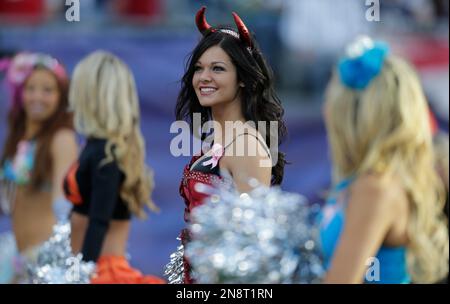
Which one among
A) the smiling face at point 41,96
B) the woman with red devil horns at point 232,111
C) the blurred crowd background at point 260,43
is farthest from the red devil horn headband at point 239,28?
the blurred crowd background at point 260,43

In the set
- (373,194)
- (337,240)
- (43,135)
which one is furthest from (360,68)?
(43,135)

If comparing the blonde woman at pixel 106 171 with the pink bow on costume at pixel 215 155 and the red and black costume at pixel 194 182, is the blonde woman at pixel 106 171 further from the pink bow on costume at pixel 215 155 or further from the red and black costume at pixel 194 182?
the pink bow on costume at pixel 215 155

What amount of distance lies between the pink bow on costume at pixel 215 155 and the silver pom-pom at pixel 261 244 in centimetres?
66

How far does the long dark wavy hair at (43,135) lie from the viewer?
233 inches

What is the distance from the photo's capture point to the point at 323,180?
21.7 feet

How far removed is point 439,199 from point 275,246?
647 mm

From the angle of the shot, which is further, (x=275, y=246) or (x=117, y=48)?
(x=117, y=48)

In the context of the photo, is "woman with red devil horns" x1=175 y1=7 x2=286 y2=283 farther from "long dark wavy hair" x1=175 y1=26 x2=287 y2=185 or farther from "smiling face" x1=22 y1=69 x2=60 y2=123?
"smiling face" x1=22 y1=69 x2=60 y2=123

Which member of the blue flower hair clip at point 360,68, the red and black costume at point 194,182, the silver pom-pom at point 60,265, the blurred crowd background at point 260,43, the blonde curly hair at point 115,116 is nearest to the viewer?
the blue flower hair clip at point 360,68

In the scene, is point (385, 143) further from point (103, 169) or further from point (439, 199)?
point (103, 169)

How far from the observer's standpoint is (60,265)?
15.1 ft

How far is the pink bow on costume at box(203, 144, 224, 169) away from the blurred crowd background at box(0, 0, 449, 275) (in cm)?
264
